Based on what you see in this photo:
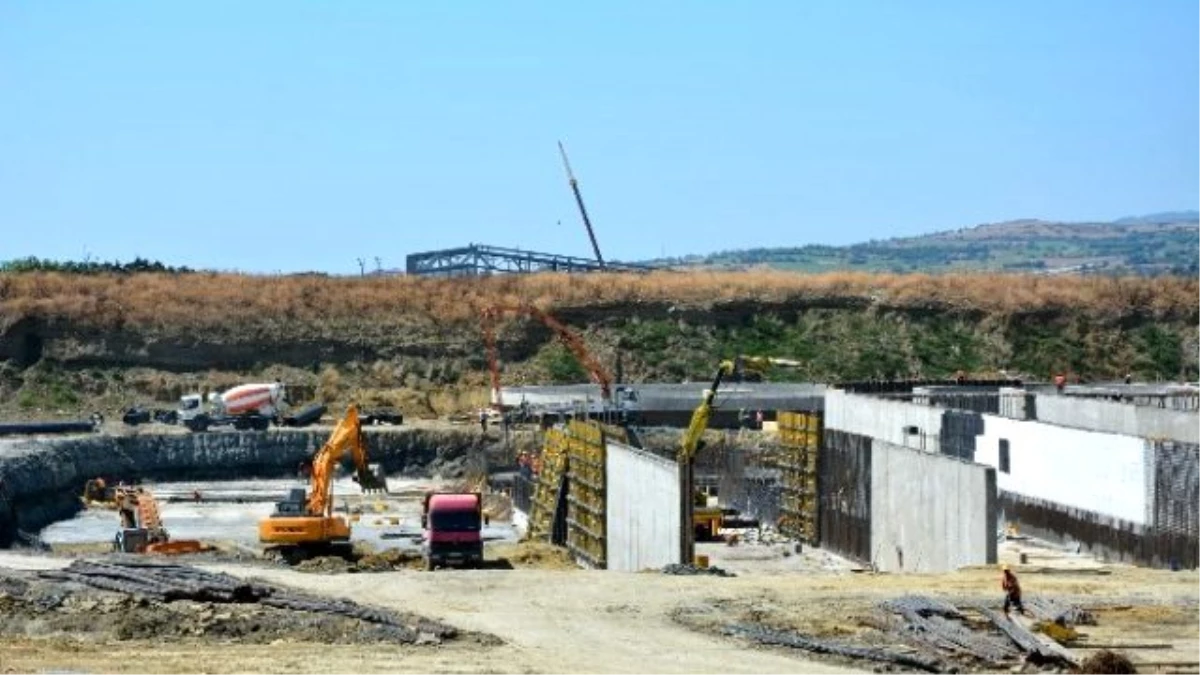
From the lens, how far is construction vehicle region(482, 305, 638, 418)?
82144 millimetres

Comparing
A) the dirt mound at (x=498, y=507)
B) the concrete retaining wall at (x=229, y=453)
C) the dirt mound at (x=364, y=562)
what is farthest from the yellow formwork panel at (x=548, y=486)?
the concrete retaining wall at (x=229, y=453)

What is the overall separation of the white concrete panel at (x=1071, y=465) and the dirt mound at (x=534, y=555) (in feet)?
31.3

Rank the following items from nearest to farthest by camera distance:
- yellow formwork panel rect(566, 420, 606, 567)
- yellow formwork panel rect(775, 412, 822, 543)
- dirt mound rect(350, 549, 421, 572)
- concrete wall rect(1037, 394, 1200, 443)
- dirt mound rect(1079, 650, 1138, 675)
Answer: dirt mound rect(1079, 650, 1138, 675), dirt mound rect(350, 549, 421, 572), concrete wall rect(1037, 394, 1200, 443), yellow formwork panel rect(566, 420, 606, 567), yellow formwork panel rect(775, 412, 822, 543)

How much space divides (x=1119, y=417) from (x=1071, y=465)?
7339mm

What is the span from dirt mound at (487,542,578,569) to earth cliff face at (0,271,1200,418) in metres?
40.2

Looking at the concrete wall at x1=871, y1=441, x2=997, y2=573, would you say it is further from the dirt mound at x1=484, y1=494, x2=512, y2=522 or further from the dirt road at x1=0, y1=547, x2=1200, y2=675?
the dirt mound at x1=484, y1=494, x2=512, y2=522

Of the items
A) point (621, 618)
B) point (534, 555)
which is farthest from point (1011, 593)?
point (534, 555)

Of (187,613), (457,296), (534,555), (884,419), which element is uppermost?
(457,296)

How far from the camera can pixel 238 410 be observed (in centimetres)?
8269

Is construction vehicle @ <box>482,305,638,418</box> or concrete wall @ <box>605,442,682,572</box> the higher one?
construction vehicle @ <box>482,305,638,418</box>

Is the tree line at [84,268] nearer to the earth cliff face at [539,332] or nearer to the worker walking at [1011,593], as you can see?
the earth cliff face at [539,332]

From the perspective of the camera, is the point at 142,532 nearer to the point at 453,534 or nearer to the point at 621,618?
the point at 453,534

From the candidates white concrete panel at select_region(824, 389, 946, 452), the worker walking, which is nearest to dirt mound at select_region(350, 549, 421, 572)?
white concrete panel at select_region(824, 389, 946, 452)

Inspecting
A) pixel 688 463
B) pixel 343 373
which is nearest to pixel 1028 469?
pixel 688 463
